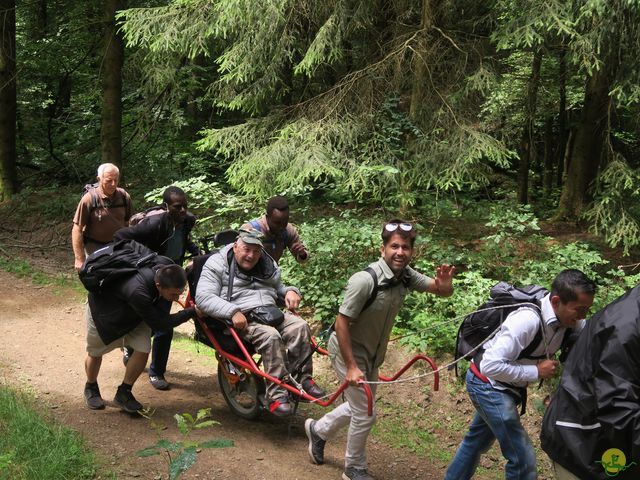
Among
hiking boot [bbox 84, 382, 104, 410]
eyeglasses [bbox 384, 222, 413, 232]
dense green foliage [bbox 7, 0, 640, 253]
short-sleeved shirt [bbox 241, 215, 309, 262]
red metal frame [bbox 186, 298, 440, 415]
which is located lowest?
hiking boot [bbox 84, 382, 104, 410]

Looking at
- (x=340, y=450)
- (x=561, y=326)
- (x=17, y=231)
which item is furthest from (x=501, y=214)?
(x=17, y=231)

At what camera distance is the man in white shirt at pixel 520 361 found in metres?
3.53

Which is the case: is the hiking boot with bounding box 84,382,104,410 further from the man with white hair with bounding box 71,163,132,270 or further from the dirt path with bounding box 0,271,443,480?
the man with white hair with bounding box 71,163,132,270

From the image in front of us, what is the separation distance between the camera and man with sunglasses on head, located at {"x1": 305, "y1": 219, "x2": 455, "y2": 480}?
4199mm

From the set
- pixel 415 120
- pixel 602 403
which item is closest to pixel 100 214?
pixel 415 120

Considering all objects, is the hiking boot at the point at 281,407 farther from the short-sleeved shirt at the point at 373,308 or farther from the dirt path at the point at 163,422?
the short-sleeved shirt at the point at 373,308

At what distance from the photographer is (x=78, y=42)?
50.8 feet

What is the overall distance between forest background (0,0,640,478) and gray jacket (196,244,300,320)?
87.2 inches

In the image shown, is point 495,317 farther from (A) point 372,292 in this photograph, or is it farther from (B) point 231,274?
(B) point 231,274

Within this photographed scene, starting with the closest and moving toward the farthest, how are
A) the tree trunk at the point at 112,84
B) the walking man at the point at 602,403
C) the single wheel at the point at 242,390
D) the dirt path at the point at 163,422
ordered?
1. the walking man at the point at 602,403
2. the dirt path at the point at 163,422
3. the single wheel at the point at 242,390
4. the tree trunk at the point at 112,84

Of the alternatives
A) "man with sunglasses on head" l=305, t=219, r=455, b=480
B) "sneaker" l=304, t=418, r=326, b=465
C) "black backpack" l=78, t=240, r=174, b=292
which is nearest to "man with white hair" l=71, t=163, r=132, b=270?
"black backpack" l=78, t=240, r=174, b=292

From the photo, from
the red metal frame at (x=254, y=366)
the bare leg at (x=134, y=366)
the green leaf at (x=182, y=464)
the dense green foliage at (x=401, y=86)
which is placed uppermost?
the dense green foliage at (x=401, y=86)

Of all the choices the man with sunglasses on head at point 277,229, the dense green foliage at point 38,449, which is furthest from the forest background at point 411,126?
the dense green foliage at point 38,449

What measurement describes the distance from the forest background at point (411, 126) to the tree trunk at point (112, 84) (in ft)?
0.12
